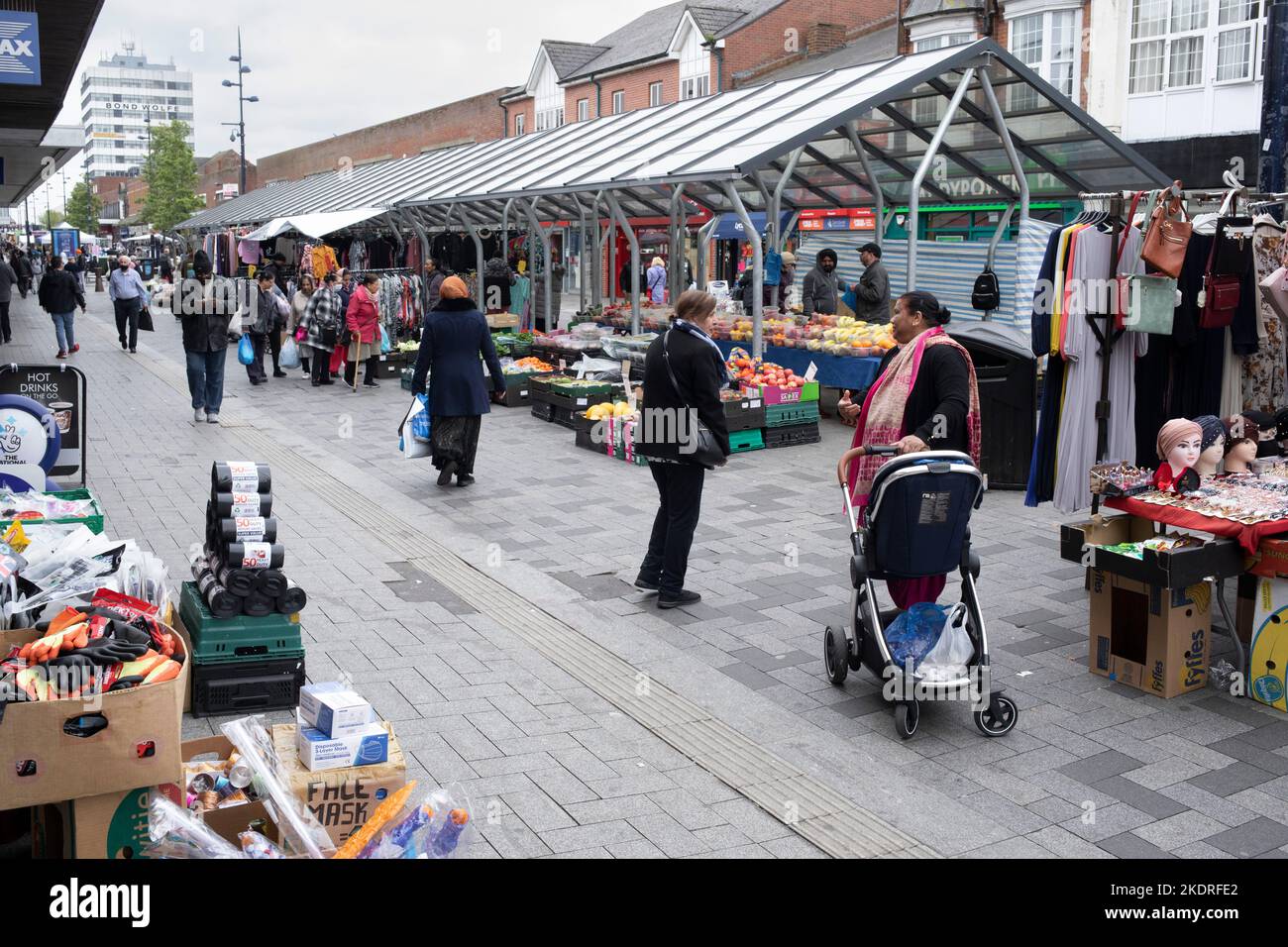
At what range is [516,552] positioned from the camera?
342 inches

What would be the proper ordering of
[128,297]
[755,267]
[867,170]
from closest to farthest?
[755,267]
[867,170]
[128,297]

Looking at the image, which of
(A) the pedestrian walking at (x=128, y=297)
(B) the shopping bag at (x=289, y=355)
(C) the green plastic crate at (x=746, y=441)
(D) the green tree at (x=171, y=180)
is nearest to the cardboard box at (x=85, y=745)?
(C) the green plastic crate at (x=746, y=441)

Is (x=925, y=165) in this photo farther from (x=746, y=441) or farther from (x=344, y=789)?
(x=344, y=789)

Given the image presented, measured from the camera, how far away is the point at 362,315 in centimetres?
1797

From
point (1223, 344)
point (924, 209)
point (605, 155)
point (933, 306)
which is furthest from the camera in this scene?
point (924, 209)

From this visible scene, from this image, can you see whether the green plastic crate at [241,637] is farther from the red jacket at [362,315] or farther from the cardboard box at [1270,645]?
the red jacket at [362,315]

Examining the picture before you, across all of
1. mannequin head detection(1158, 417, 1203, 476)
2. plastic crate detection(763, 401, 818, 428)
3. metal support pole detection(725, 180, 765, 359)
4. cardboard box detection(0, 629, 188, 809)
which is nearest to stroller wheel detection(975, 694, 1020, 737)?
mannequin head detection(1158, 417, 1203, 476)

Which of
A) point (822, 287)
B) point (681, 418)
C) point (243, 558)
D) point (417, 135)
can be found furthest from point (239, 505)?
point (417, 135)

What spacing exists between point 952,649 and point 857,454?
1.12 metres

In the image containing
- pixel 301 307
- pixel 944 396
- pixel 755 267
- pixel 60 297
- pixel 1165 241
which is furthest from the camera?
pixel 60 297

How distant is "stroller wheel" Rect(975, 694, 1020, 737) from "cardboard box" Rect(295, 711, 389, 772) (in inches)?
109

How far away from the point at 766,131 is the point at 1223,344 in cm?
821
